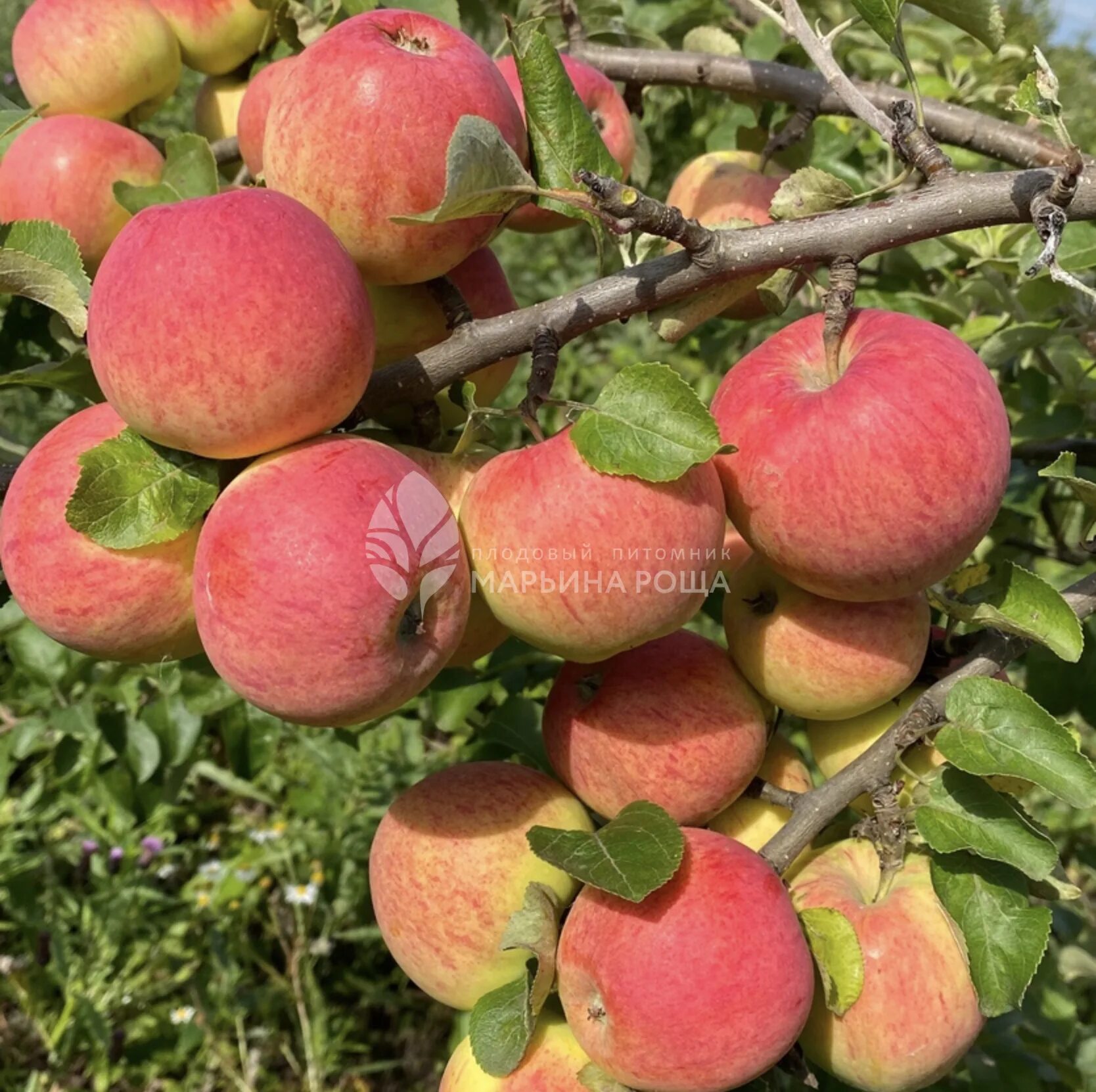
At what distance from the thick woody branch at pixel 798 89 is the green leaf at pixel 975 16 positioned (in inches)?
7.6

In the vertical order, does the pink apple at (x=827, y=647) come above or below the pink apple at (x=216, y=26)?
below

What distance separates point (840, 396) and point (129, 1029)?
2246mm

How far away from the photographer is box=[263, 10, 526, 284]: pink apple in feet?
2.92

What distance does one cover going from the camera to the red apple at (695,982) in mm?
857

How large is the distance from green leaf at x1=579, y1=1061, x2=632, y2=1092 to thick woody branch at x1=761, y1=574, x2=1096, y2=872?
25cm

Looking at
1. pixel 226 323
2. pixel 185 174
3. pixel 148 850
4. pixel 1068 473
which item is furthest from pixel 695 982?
pixel 148 850

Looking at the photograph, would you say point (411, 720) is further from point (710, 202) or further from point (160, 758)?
point (710, 202)

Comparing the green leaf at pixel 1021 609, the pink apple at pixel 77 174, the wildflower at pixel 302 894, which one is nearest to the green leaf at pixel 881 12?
the green leaf at pixel 1021 609

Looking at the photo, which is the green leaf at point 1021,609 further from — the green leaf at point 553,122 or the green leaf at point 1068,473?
the green leaf at point 553,122

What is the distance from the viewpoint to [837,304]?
3.05 ft

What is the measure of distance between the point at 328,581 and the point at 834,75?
71 centimetres

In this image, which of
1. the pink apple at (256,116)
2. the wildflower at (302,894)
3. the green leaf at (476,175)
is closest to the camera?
the green leaf at (476,175)

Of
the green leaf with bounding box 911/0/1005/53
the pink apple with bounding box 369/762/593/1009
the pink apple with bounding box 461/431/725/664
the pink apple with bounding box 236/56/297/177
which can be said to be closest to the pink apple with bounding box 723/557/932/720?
the pink apple with bounding box 461/431/725/664

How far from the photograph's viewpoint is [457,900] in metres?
1.01
